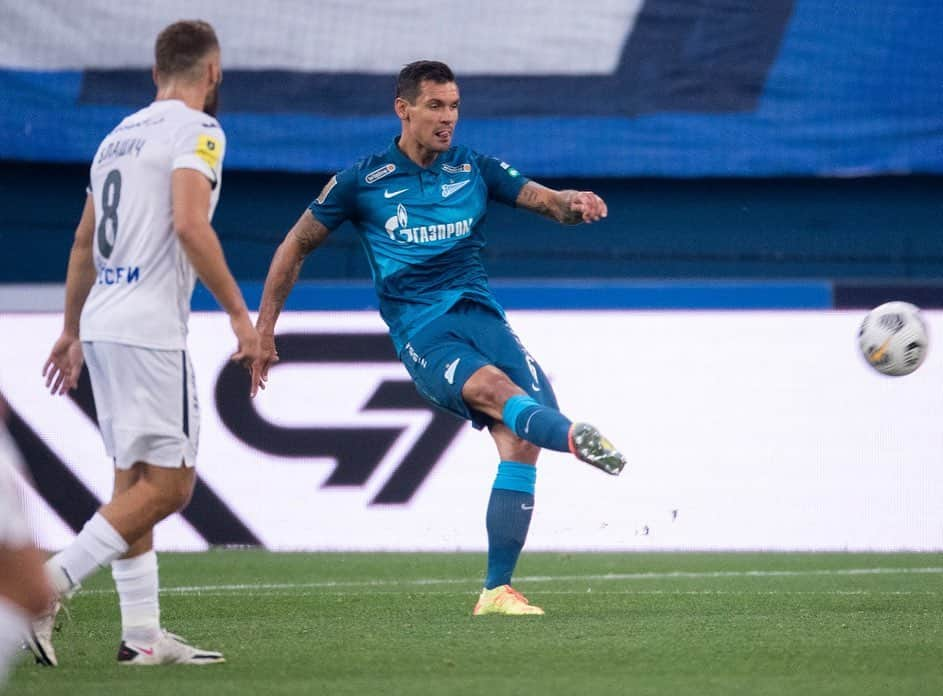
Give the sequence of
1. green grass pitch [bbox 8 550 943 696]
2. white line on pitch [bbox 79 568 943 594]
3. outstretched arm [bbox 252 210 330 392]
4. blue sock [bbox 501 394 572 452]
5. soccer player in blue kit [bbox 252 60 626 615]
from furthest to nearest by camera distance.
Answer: white line on pitch [bbox 79 568 943 594], outstretched arm [bbox 252 210 330 392], soccer player in blue kit [bbox 252 60 626 615], blue sock [bbox 501 394 572 452], green grass pitch [bbox 8 550 943 696]

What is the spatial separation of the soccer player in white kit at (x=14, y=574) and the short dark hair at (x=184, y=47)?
6.57 feet

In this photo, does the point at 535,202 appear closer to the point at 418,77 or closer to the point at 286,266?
the point at 418,77

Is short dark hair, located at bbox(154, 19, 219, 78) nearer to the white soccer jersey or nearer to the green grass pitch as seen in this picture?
the white soccer jersey

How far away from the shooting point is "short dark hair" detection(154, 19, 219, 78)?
514 cm

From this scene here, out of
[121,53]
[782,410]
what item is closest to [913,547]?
[782,410]

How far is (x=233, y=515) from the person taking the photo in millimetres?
10359

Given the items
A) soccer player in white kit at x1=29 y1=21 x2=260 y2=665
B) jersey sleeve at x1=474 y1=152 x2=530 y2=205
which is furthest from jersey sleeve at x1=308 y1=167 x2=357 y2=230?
soccer player in white kit at x1=29 y1=21 x2=260 y2=665

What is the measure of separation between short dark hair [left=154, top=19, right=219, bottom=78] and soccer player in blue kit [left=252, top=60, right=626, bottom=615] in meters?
1.62

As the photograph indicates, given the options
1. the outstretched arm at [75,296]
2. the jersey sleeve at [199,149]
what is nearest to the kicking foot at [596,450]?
the jersey sleeve at [199,149]

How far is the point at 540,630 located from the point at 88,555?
1773 millimetres

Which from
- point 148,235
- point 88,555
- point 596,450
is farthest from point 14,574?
point 596,450

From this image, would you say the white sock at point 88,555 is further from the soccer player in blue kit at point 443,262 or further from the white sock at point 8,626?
the soccer player in blue kit at point 443,262

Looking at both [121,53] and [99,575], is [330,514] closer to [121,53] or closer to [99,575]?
[99,575]

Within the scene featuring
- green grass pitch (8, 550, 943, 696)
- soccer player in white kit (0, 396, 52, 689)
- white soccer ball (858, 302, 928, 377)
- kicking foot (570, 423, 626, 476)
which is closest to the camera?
soccer player in white kit (0, 396, 52, 689)
